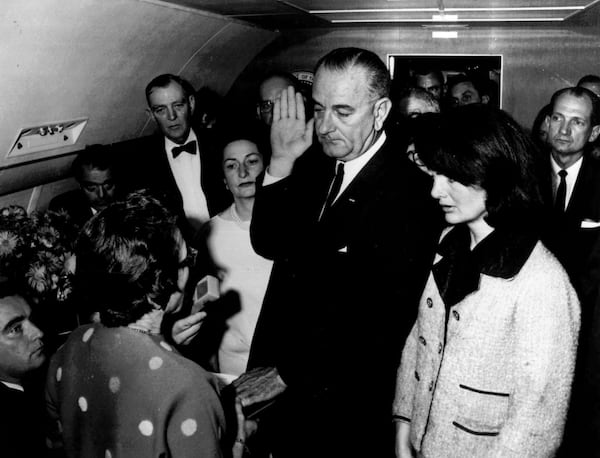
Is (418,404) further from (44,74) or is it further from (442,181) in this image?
(44,74)

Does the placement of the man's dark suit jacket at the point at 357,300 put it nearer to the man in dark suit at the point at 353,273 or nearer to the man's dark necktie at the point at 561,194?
the man in dark suit at the point at 353,273

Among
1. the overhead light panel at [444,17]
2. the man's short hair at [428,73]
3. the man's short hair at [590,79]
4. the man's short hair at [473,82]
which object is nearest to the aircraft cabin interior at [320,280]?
the overhead light panel at [444,17]

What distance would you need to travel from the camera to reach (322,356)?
2.27 m

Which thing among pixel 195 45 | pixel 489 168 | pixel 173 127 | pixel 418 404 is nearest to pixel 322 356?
pixel 418 404

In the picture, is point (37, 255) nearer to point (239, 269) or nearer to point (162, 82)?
point (239, 269)

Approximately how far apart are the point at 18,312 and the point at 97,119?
227 cm

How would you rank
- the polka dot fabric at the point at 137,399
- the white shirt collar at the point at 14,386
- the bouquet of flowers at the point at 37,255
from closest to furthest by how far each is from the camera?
the polka dot fabric at the point at 137,399 < the white shirt collar at the point at 14,386 < the bouquet of flowers at the point at 37,255

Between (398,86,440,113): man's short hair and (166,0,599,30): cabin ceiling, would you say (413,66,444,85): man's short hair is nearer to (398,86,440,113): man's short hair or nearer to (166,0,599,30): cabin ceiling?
(166,0,599,30): cabin ceiling

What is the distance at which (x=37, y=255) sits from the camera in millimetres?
2643

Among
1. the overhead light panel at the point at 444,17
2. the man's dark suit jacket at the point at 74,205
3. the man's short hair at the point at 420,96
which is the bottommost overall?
the man's dark suit jacket at the point at 74,205

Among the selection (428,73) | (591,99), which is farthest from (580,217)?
(428,73)


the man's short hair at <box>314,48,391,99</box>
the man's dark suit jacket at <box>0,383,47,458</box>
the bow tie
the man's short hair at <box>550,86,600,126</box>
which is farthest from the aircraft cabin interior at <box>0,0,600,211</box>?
the man's dark suit jacket at <box>0,383,47,458</box>

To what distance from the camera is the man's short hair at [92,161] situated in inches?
156

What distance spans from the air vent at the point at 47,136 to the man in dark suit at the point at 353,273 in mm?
2060
